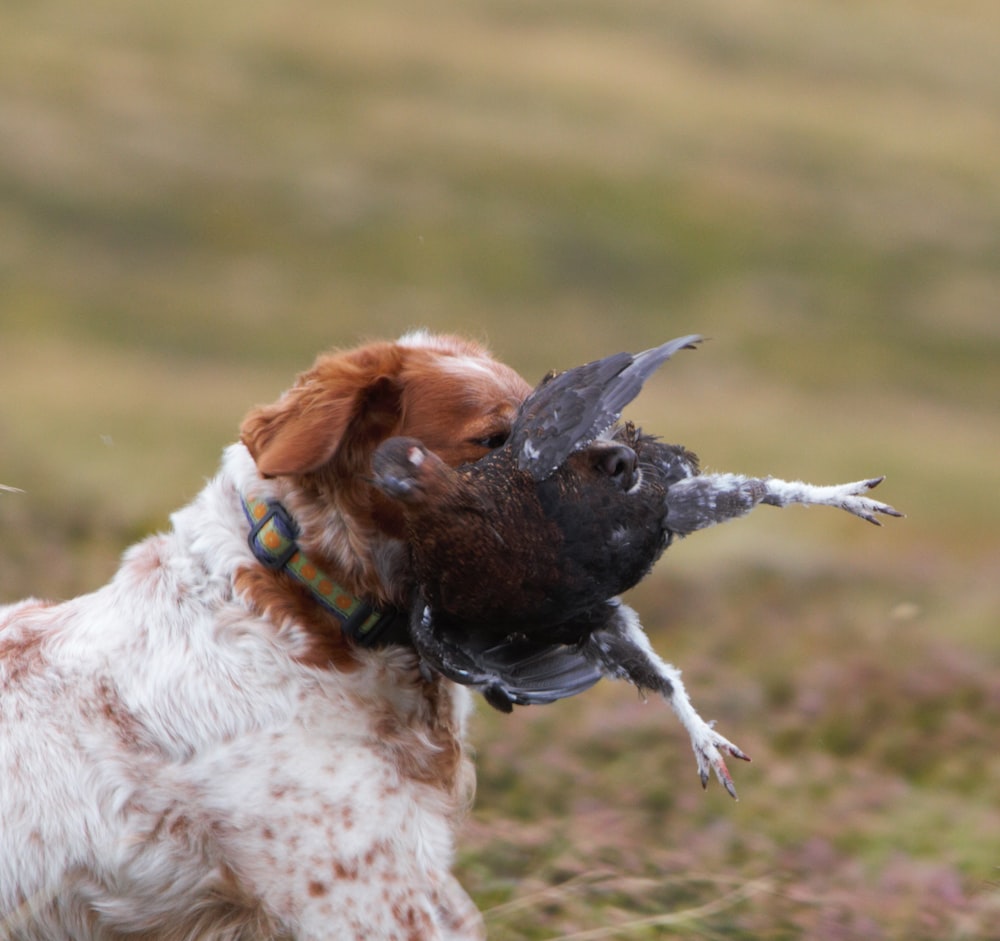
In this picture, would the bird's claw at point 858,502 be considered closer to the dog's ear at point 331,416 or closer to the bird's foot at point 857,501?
the bird's foot at point 857,501

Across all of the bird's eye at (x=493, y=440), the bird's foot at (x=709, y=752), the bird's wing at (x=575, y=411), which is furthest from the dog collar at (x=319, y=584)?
the bird's foot at (x=709, y=752)

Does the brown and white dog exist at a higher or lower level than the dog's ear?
lower

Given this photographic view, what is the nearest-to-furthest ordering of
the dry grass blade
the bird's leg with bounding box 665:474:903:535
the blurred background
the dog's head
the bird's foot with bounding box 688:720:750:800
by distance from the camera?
the bird's foot with bounding box 688:720:750:800
the bird's leg with bounding box 665:474:903:535
the dog's head
the dry grass blade
the blurred background

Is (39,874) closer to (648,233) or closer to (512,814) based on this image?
(512,814)

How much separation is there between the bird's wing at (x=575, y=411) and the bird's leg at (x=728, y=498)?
28 cm

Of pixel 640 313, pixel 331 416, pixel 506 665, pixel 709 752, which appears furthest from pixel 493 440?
pixel 640 313

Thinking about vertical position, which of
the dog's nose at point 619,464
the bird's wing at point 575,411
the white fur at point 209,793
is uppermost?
the bird's wing at point 575,411

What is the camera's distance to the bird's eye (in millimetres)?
3969

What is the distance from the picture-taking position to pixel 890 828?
601 cm

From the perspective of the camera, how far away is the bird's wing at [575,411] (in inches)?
144

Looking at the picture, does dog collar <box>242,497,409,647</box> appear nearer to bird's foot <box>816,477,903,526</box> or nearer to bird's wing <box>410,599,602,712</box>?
bird's wing <box>410,599,602,712</box>

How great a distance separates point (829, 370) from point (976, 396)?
5.62ft

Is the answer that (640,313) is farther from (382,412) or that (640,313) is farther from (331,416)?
(331,416)


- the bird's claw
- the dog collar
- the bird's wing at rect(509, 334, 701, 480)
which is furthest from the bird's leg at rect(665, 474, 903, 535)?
the dog collar
